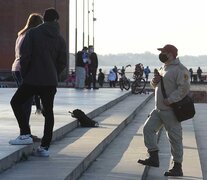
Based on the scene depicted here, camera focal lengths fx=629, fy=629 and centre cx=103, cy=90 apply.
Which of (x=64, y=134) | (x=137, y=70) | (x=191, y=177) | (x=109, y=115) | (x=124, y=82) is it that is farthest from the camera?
(x=124, y=82)

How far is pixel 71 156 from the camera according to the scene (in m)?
8.16

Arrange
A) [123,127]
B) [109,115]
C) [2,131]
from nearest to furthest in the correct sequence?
[2,131], [123,127], [109,115]

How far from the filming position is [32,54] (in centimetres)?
777

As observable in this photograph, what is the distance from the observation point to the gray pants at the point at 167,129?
807 cm

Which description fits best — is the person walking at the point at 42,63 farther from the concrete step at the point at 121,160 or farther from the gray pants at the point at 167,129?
the gray pants at the point at 167,129

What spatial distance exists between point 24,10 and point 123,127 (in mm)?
56884

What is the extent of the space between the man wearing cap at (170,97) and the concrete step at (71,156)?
0.99 meters

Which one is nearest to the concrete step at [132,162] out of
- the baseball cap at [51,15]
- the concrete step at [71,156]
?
the concrete step at [71,156]

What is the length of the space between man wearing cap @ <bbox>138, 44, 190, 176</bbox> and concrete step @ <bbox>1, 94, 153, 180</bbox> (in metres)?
0.99

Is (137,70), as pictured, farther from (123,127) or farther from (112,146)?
(112,146)

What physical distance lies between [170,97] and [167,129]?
0.46 metres

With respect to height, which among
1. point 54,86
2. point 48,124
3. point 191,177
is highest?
point 54,86

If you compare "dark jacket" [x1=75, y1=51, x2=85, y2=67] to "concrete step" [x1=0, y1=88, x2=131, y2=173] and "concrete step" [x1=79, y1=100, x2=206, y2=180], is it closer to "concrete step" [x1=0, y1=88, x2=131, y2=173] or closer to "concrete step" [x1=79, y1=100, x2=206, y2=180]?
"concrete step" [x1=0, y1=88, x2=131, y2=173]

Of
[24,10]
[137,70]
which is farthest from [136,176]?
[24,10]
